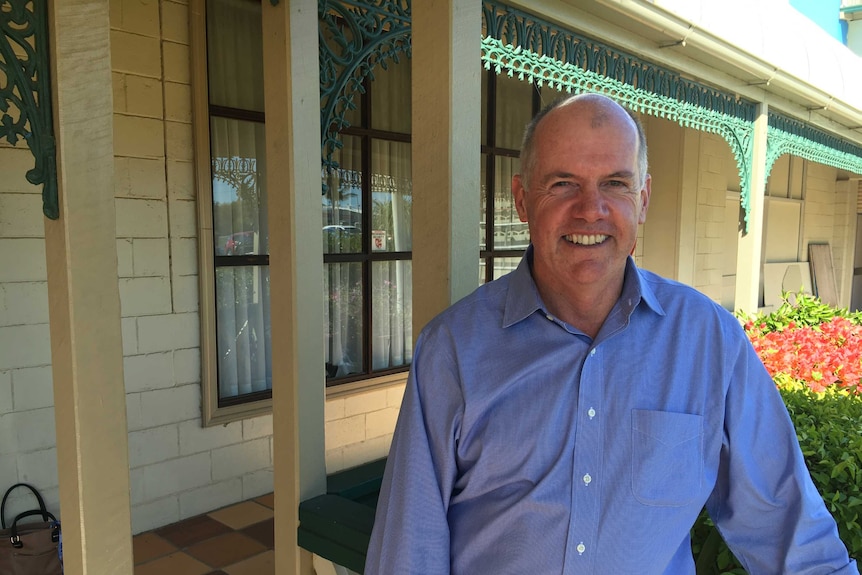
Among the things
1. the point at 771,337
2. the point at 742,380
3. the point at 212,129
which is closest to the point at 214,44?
the point at 212,129

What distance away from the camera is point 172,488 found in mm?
3734

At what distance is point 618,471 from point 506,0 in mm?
2440

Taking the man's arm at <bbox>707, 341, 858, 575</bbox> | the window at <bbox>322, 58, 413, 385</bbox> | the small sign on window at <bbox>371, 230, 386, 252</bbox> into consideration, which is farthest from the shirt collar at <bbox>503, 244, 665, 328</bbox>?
the small sign on window at <bbox>371, 230, 386, 252</bbox>

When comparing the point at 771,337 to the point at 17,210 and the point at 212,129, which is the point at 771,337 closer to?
the point at 212,129

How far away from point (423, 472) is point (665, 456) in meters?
0.45

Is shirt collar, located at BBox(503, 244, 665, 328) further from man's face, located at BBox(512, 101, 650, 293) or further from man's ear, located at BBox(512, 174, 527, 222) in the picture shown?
man's ear, located at BBox(512, 174, 527, 222)

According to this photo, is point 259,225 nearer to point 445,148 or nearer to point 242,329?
point 242,329

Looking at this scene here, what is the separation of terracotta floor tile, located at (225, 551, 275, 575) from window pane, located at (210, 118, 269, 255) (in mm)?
1770

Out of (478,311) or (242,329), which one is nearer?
(478,311)

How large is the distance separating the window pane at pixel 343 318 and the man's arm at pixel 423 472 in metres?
3.41

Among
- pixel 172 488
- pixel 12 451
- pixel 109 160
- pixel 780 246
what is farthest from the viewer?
pixel 780 246

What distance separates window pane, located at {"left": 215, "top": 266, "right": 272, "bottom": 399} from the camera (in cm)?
407

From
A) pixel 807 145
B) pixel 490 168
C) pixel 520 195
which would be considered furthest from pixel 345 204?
pixel 807 145

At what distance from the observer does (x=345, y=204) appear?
4773 mm
